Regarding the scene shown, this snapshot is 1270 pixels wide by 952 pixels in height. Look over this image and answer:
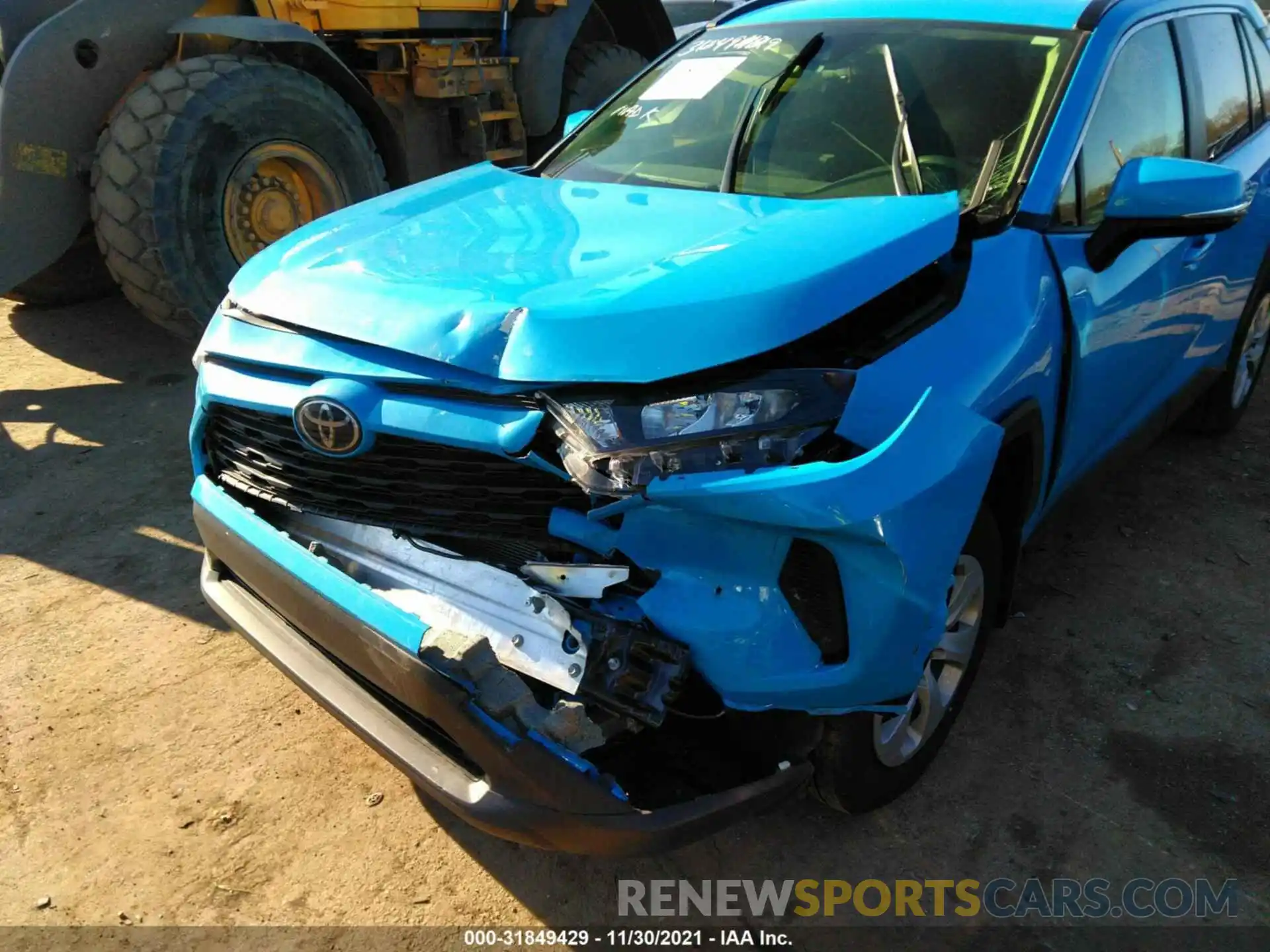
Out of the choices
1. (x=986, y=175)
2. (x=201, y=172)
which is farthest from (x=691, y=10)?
(x=986, y=175)

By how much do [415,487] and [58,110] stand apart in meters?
3.75

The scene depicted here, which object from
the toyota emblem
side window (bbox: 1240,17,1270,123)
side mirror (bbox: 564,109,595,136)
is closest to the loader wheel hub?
side mirror (bbox: 564,109,595,136)

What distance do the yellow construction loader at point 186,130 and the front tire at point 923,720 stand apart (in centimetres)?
387

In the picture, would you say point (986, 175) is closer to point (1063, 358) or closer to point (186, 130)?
point (1063, 358)

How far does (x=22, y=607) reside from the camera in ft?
10.5

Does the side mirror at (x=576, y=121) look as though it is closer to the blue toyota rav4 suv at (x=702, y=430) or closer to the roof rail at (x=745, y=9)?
the roof rail at (x=745, y=9)

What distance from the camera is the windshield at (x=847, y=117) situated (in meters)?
2.63

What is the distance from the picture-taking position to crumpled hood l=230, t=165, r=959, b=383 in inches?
72.3

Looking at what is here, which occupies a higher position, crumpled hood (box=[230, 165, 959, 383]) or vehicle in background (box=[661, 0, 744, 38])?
crumpled hood (box=[230, 165, 959, 383])

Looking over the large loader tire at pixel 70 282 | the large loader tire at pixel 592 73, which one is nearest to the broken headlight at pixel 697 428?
the large loader tire at pixel 70 282

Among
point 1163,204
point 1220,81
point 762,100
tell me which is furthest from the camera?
point 1220,81

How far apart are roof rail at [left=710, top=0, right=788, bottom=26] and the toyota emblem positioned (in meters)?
2.37

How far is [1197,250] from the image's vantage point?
3072 millimetres

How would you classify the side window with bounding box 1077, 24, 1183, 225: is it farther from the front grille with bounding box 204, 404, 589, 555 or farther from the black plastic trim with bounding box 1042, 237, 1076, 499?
the front grille with bounding box 204, 404, 589, 555
